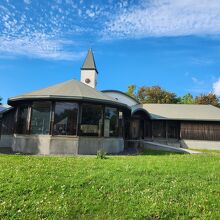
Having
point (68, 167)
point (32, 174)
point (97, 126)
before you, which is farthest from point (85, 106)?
point (32, 174)

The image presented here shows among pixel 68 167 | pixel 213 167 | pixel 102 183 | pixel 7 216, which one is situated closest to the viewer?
pixel 7 216

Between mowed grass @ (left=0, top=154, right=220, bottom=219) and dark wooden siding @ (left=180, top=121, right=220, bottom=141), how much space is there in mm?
19328

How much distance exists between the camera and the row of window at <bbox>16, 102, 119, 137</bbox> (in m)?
15.7

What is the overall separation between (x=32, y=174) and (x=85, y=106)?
26.9ft

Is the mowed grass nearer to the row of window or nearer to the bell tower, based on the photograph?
the row of window

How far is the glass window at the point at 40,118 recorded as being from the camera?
15.8 metres

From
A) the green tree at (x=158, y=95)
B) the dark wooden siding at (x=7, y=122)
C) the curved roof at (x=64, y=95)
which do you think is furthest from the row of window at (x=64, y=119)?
the green tree at (x=158, y=95)

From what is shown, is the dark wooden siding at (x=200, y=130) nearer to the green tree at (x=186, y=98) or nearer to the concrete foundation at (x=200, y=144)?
the concrete foundation at (x=200, y=144)

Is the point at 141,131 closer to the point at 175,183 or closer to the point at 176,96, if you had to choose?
the point at 175,183

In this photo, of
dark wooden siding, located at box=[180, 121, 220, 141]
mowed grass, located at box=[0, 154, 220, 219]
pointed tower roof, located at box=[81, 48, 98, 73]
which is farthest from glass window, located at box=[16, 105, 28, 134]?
pointed tower roof, located at box=[81, 48, 98, 73]

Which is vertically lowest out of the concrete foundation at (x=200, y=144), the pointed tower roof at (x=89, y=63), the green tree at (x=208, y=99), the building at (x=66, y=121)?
the concrete foundation at (x=200, y=144)

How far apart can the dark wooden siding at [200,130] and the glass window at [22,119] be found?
17853mm

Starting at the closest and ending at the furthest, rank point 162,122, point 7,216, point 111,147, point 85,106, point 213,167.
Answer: point 7,216, point 213,167, point 85,106, point 111,147, point 162,122

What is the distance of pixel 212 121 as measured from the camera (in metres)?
27.6
